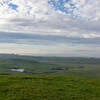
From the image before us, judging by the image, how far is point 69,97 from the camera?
13219 millimetres

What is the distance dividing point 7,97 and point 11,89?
2453 millimetres

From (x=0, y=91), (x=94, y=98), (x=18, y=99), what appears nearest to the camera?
(x=18, y=99)

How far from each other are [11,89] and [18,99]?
3169 millimetres

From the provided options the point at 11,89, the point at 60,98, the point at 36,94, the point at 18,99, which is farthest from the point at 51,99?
the point at 11,89

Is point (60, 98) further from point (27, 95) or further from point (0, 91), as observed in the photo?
point (0, 91)

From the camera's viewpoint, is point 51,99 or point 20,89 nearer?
point 51,99

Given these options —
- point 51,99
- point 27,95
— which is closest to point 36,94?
point 27,95

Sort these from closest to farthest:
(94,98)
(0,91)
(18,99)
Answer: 1. (18,99)
2. (94,98)
3. (0,91)

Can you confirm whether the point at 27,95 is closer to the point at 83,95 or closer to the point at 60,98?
the point at 60,98

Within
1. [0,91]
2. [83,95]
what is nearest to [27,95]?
[0,91]

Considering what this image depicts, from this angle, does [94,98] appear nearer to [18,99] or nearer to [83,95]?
[83,95]

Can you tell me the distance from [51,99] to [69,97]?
6.66 ft

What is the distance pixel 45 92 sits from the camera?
1435 cm

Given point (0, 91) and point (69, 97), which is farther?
point (0, 91)
